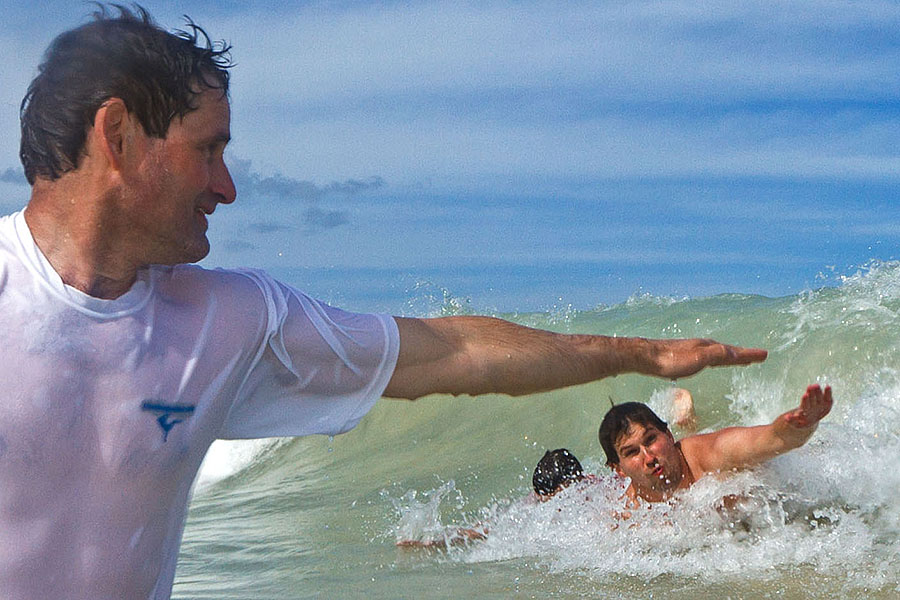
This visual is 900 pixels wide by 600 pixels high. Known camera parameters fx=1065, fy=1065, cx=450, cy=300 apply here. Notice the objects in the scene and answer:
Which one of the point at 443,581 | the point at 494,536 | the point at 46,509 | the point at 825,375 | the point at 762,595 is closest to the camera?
the point at 46,509

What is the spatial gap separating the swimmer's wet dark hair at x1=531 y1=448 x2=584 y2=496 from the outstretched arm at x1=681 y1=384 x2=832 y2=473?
0.96 m

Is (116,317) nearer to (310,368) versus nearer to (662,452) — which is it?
(310,368)

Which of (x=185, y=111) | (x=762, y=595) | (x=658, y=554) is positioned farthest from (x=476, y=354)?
(x=658, y=554)

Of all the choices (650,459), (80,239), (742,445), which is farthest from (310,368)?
(742,445)

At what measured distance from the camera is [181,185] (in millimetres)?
2020

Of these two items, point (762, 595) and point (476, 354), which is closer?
point (476, 354)

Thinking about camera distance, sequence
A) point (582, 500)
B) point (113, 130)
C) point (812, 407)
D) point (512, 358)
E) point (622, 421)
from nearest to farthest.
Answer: point (113, 130) → point (512, 358) → point (812, 407) → point (622, 421) → point (582, 500)

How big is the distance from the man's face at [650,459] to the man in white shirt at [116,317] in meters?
4.02

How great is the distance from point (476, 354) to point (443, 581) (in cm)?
331

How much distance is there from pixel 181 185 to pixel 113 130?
0.52 feet

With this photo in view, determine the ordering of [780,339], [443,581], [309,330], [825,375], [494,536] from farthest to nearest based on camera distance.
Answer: [780,339]
[825,375]
[494,536]
[443,581]
[309,330]

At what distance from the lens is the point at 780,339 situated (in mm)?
10406

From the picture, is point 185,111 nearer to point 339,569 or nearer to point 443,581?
point 443,581

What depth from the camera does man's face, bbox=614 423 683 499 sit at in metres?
5.94
